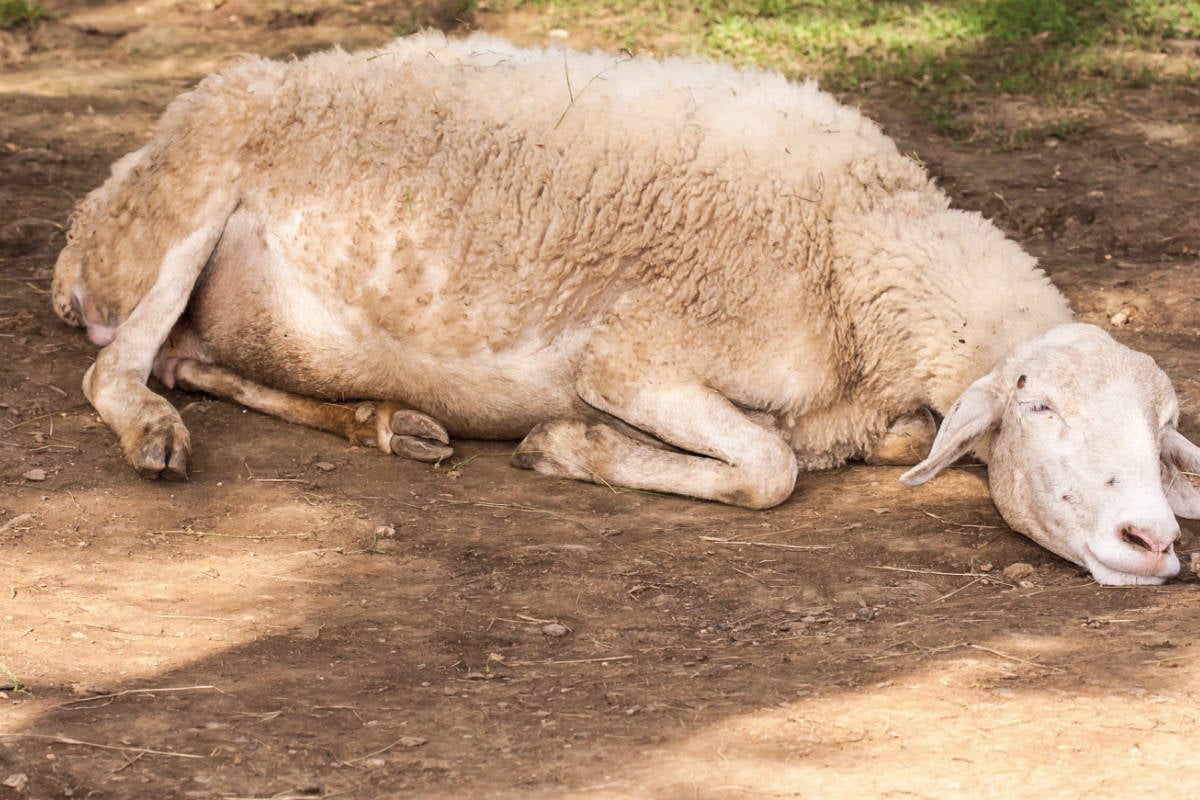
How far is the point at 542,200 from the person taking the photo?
17.2ft

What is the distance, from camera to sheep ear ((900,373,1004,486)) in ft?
14.9

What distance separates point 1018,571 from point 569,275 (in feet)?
6.00

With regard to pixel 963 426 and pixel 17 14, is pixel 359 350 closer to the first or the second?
pixel 963 426

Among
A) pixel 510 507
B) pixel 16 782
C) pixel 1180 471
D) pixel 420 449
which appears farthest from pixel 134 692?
pixel 1180 471

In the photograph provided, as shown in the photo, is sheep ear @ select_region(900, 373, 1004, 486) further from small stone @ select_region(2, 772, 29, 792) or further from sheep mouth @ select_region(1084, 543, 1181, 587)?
small stone @ select_region(2, 772, 29, 792)

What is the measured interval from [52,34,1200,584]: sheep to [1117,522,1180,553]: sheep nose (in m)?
0.50

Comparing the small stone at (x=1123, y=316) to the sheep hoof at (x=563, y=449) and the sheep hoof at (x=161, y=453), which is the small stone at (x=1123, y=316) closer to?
the sheep hoof at (x=563, y=449)

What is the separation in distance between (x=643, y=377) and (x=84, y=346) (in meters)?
2.40

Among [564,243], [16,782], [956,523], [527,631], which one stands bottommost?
[956,523]

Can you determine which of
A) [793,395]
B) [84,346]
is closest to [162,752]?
[793,395]

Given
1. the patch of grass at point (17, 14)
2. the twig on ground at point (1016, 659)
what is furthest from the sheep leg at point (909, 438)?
the patch of grass at point (17, 14)

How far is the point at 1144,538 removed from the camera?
417cm

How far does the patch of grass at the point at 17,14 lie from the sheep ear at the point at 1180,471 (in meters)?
8.23

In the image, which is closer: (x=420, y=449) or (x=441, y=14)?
(x=420, y=449)
